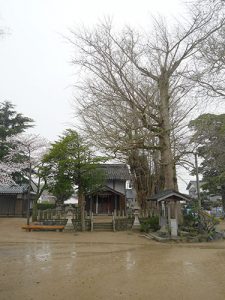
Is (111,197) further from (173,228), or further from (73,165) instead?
(173,228)

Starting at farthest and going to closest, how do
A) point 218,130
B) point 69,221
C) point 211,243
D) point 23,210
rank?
1. point 23,210
2. point 69,221
3. point 211,243
4. point 218,130

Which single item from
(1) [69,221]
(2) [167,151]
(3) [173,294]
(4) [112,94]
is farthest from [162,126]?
(3) [173,294]

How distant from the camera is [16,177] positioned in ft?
87.7

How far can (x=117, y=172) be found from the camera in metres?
30.4

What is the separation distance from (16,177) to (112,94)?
53.0 feet

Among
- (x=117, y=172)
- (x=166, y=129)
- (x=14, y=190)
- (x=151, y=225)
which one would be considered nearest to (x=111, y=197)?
(x=117, y=172)

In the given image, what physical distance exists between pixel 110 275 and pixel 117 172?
23.7 meters

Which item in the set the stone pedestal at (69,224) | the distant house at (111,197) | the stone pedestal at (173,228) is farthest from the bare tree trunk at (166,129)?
the distant house at (111,197)

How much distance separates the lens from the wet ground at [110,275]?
17.5 feet

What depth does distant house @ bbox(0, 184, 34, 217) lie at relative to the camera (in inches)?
1164

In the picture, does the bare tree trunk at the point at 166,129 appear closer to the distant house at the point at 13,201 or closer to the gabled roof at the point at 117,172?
the gabled roof at the point at 117,172

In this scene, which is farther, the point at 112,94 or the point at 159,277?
the point at 112,94

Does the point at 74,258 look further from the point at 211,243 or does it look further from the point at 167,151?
the point at 167,151

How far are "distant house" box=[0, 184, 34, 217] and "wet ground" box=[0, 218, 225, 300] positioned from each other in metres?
20.2
